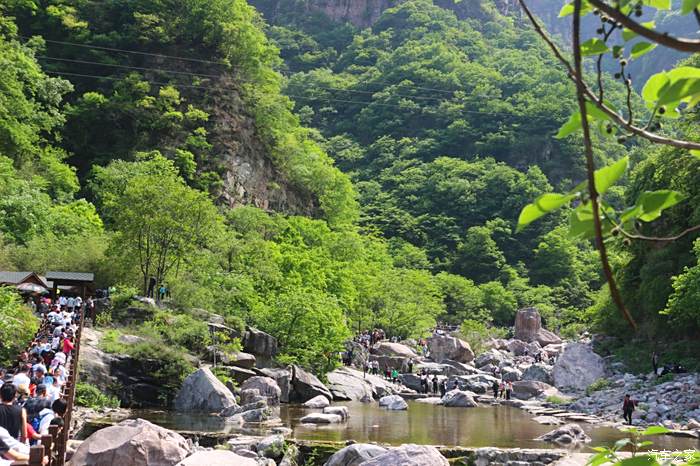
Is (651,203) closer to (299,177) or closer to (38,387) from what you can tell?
(38,387)

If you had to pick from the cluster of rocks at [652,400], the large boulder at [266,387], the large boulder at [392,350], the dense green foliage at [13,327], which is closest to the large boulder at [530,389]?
the cluster of rocks at [652,400]

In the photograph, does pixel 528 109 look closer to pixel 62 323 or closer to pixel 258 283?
pixel 258 283

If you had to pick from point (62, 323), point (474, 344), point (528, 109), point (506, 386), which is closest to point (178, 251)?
point (62, 323)

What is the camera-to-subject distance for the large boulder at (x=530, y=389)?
1353 inches

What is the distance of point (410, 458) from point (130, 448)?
5361 millimetres

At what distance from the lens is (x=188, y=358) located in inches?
1035

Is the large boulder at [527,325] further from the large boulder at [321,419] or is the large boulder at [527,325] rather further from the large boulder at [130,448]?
the large boulder at [130,448]

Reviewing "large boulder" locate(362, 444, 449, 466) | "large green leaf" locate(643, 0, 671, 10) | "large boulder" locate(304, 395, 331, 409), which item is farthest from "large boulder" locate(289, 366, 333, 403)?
"large green leaf" locate(643, 0, 671, 10)

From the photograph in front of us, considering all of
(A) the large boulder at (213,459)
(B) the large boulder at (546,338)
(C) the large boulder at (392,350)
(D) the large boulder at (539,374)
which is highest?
(B) the large boulder at (546,338)

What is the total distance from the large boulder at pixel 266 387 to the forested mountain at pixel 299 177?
4182mm

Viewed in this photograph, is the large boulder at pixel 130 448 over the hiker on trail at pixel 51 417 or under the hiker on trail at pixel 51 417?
under

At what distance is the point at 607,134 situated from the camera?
5.40 feet

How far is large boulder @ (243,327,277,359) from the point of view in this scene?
30.6 meters

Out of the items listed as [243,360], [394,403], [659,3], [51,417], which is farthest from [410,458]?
[243,360]
